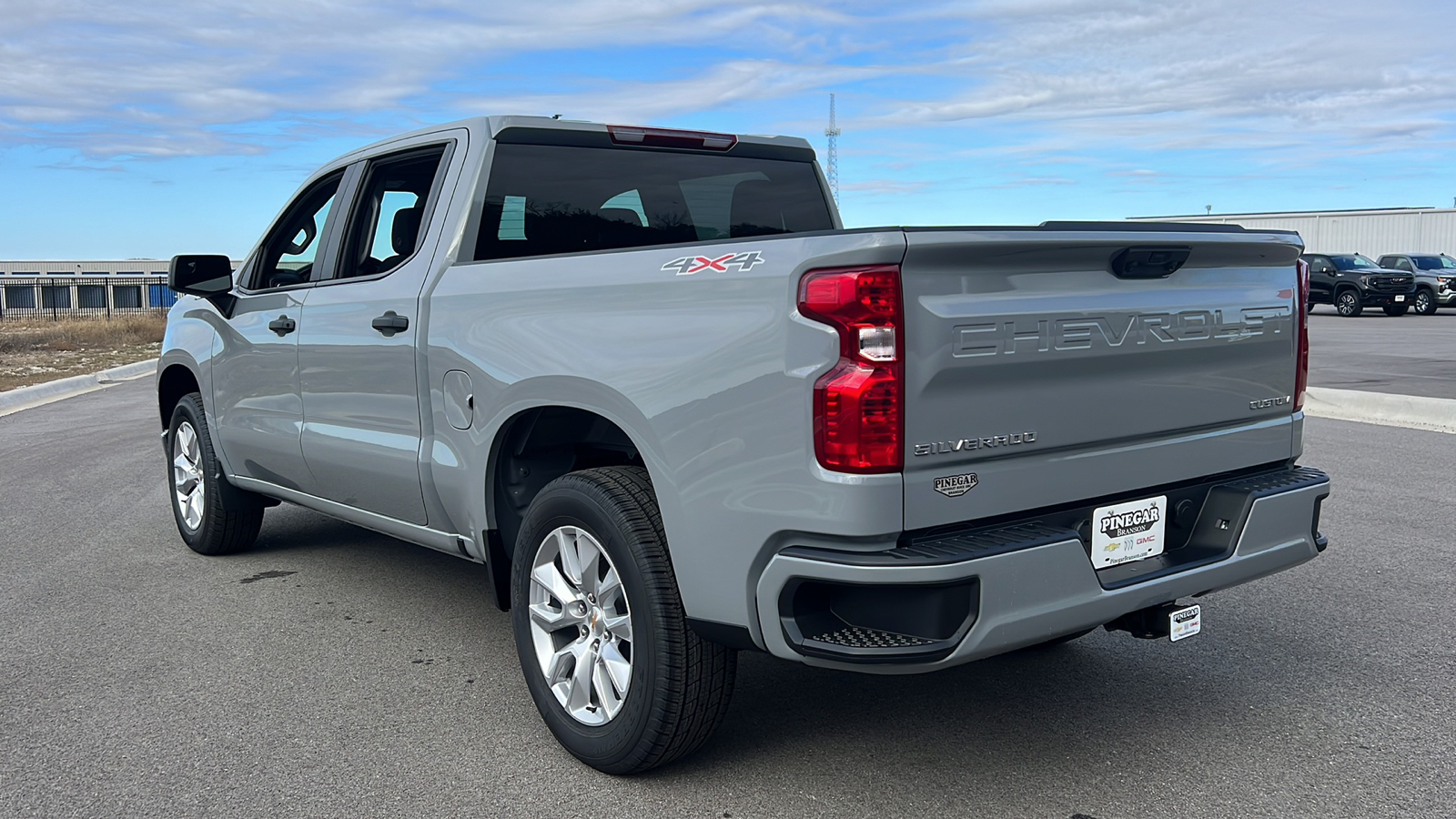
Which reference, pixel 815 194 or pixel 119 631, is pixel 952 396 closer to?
pixel 815 194

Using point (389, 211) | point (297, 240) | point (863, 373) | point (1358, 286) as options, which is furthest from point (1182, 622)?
point (1358, 286)

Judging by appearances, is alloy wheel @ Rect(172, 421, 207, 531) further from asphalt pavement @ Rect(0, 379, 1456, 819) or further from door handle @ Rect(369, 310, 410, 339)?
door handle @ Rect(369, 310, 410, 339)

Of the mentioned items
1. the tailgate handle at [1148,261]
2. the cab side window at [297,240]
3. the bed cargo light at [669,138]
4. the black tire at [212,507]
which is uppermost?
the bed cargo light at [669,138]

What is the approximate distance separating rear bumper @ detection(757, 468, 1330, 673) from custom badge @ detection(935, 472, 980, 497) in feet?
0.39

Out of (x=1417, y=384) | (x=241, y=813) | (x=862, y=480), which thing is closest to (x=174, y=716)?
(x=241, y=813)

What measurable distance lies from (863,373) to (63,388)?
1767cm

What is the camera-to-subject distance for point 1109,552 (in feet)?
10.8

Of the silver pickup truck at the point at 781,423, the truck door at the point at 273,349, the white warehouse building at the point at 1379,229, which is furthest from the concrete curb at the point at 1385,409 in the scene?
the white warehouse building at the point at 1379,229

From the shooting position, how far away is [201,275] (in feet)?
19.0

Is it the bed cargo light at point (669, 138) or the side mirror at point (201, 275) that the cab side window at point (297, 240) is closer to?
the side mirror at point (201, 275)

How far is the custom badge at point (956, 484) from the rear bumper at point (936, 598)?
119 millimetres

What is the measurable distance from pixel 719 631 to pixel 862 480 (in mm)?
621

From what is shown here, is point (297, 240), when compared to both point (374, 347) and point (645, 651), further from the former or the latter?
point (645, 651)

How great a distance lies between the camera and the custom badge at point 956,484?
2.92 metres
